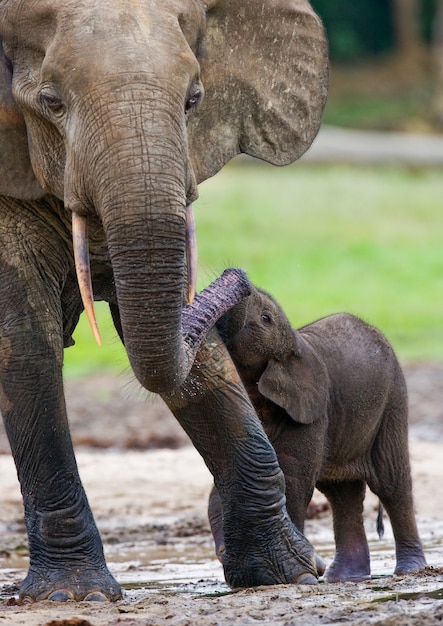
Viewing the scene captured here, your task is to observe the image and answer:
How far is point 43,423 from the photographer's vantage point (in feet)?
21.4

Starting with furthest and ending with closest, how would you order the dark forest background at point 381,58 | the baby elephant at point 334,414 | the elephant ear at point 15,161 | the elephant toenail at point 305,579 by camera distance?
1. the dark forest background at point 381,58
2. the baby elephant at point 334,414
3. the elephant toenail at point 305,579
4. the elephant ear at point 15,161

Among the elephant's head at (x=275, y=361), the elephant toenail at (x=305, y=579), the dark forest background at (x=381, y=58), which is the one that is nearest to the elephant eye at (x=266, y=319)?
the elephant's head at (x=275, y=361)

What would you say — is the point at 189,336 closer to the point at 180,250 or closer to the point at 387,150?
the point at 180,250

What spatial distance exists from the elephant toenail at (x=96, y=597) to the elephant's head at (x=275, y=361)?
142 cm

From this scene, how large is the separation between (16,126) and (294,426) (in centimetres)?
208

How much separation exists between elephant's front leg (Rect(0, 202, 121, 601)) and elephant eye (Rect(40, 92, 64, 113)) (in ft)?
2.44

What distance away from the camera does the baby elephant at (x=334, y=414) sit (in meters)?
7.48

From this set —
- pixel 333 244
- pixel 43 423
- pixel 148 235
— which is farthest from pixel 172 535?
pixel 333 244

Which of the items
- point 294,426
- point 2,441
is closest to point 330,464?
point 294,426

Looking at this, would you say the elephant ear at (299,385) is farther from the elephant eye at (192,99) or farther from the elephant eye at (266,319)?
the elephant eye at (192,99)

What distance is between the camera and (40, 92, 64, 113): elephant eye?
591 cm

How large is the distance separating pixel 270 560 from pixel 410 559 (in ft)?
3.81

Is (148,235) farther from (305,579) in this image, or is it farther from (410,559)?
(410,559)


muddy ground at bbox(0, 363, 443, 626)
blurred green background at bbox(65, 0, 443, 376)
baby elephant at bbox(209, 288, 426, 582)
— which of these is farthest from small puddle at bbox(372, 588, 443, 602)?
blurred green background at bbox(65, 0, 443, 376)
